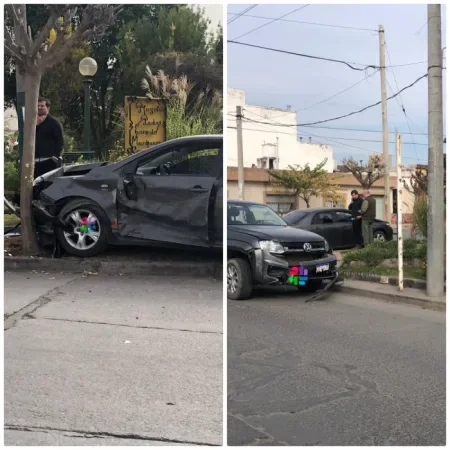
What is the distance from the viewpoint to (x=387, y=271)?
371 cm

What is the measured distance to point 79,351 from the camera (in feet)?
6.91

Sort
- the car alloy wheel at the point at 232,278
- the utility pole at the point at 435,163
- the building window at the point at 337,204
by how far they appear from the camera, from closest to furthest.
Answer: the car alloy wheel at the point at 232,278, the utility pole at the point at 435,163, the building window at the point at 337,204

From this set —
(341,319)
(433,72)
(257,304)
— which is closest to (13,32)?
(257,304)

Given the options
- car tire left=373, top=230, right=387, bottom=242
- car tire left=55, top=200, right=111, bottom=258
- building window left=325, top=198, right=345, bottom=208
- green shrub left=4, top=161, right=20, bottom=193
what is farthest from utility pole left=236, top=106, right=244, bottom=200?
car tire left=373, top=230, right=387, bottom=242

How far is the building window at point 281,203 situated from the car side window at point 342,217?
51 cm

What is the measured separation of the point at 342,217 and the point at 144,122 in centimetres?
117

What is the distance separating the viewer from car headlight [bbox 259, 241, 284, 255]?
217 centimetres

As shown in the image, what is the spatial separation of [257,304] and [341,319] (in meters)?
0.59

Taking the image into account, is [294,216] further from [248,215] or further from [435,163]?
[435,163]

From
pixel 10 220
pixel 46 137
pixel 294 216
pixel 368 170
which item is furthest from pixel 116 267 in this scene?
pixel 368 170

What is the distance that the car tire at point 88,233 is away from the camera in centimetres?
306

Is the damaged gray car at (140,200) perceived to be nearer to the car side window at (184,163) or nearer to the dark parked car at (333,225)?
the car side window at (184,163)

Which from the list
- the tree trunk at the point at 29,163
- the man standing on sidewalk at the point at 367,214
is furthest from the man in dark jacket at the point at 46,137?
the man standing on sidewalk at the point at 367,214

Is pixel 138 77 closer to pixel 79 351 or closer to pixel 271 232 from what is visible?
pixel 271 232
